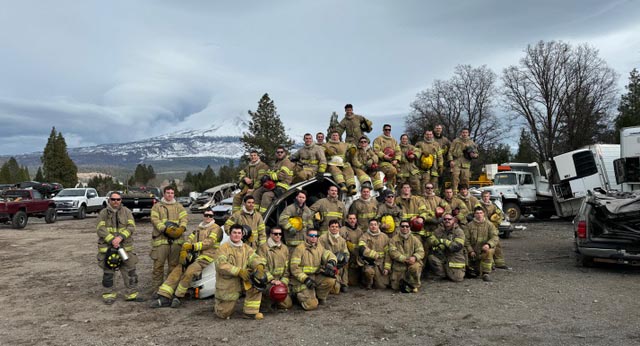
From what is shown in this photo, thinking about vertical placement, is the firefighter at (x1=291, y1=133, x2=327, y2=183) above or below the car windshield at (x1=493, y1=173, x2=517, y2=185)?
above

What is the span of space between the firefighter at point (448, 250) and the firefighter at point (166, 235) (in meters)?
4.55

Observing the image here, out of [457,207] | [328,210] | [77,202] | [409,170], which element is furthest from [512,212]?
[77,202]

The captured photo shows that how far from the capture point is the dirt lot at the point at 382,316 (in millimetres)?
5242

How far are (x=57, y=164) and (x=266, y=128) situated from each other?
3436cm

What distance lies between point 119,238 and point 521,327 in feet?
19.1

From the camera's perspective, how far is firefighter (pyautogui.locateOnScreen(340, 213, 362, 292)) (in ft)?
25.8

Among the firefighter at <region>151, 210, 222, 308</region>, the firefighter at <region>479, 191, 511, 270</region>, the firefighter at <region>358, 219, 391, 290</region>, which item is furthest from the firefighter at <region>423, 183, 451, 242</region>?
the firefighter at <region>151, 210, 222, 308</region>

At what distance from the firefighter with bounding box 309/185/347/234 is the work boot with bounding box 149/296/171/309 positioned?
2736mm

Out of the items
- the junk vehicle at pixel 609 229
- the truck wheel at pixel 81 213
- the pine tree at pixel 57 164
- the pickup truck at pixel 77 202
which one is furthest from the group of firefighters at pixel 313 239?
the pine tree at pixel 57 164

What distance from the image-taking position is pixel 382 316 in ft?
20.1

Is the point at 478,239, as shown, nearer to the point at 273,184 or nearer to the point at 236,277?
the point at 273,184

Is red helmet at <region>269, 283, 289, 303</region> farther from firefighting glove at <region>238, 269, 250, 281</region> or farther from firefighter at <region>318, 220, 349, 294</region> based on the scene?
firefighter at <region>318, 220, 349, 294</region>

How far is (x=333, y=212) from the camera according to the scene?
802cm

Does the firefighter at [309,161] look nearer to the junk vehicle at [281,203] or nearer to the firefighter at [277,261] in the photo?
the junk vehicle at [281,203]
